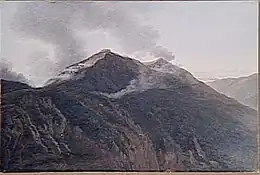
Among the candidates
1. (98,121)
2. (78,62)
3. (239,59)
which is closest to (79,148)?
(98,121)

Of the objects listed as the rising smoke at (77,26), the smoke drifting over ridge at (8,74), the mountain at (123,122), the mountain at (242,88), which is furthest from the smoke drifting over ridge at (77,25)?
the mountain at (242,88)

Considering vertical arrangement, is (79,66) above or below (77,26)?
below

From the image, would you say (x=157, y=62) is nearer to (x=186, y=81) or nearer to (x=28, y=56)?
(x=186, y=81)

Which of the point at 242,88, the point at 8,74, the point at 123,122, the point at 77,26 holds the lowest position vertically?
the point at 123,122

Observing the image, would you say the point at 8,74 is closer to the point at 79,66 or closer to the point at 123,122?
the point at 79,66

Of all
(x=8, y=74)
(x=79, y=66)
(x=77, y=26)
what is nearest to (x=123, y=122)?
(x=79, y=66)

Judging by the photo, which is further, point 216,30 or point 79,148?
point 216,30

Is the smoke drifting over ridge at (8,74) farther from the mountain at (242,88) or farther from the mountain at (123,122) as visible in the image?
the mountain at (242,88)
